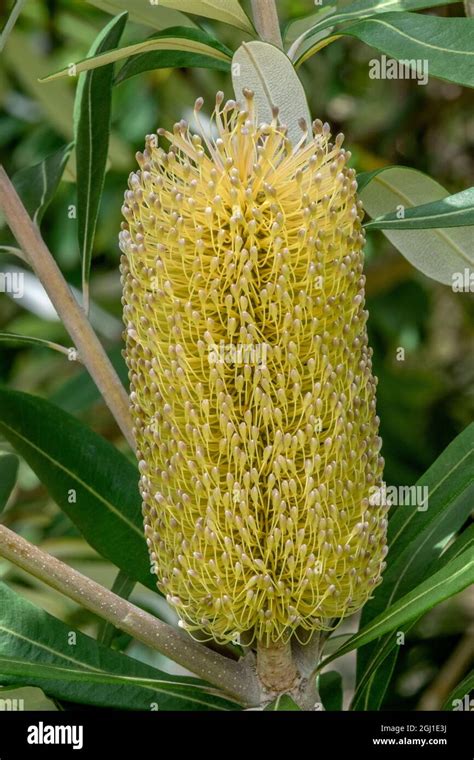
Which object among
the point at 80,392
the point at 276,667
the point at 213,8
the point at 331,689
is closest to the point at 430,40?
the point at 213,8

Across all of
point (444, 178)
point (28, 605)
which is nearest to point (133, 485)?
point (28, 605)

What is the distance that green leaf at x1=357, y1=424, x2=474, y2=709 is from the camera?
100 cm

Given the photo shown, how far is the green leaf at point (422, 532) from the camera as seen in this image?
3.30 ft

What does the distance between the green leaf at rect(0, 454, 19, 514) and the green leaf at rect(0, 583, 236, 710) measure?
0.70ft

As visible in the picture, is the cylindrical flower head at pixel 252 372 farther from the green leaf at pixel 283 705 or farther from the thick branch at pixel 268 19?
the thick branch at pixel 268 19

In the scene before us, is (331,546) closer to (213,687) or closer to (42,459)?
(213,687)

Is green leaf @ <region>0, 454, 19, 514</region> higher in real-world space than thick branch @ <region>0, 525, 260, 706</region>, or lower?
higher

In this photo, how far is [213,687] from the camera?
958 millimetres

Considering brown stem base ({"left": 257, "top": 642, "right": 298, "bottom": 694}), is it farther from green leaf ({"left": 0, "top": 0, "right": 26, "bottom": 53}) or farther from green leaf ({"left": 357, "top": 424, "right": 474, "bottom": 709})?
green leaf ({"left": 0, "top": 0, "right": 26, "bottom": 53})

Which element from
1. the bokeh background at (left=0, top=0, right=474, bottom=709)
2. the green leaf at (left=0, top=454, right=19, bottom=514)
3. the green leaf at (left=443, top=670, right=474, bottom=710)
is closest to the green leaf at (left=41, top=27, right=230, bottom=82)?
the green leaf at (left=0, top=454, right=19, bottom=514)

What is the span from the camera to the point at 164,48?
101cm

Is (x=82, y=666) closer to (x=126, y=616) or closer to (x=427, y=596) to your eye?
(x=126, y=616)

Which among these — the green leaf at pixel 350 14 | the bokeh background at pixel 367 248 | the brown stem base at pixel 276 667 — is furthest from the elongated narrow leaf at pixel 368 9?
the bokeh background at pixel 367 248

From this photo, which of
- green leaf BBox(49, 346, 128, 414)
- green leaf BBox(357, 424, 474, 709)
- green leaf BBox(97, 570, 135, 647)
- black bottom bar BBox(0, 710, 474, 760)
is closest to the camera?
black bottom bar BBox(0, 710, 474, 760)
